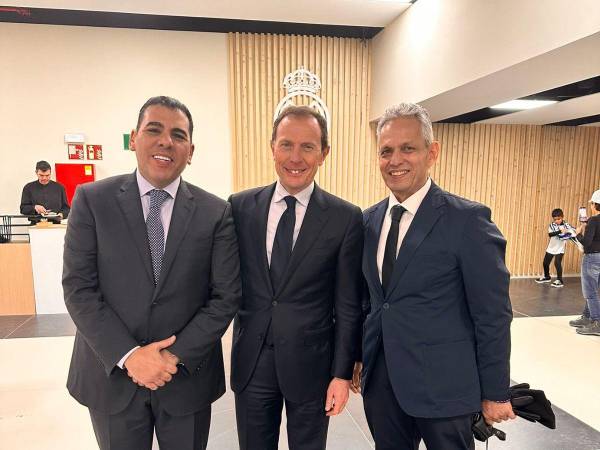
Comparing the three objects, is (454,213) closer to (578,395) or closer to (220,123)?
(578,395)

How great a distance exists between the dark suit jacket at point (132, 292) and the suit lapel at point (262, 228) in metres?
0.16

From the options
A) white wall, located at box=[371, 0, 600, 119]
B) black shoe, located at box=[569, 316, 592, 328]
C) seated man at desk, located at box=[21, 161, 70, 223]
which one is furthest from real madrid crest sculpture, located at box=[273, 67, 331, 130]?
black shoe, located at box=[569, 316, 592, 328]

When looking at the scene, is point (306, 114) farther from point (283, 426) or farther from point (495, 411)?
point (283, 426)

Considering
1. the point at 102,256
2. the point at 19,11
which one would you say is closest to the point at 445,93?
the point at 102,256

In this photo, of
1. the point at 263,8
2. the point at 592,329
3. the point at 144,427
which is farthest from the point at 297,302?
the point at 263,8

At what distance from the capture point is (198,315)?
162cm

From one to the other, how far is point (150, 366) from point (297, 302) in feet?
2.06

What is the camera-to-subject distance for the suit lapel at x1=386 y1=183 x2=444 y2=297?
5.38ft

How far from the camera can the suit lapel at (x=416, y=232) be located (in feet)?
5.38

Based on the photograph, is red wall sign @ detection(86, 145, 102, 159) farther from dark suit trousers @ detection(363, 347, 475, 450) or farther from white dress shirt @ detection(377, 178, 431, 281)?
dark suit trousers @ detection(363, 347, 475, 450)

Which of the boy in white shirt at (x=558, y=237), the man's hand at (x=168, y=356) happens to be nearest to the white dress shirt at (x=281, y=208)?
the man's hand at (x=168, y=356)

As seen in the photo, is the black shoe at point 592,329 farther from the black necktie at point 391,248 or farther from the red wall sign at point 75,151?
the red wall sign at point 75,151

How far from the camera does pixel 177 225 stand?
5.27ft

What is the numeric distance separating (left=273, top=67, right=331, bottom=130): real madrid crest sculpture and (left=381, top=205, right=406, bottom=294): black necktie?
19.9 feet
